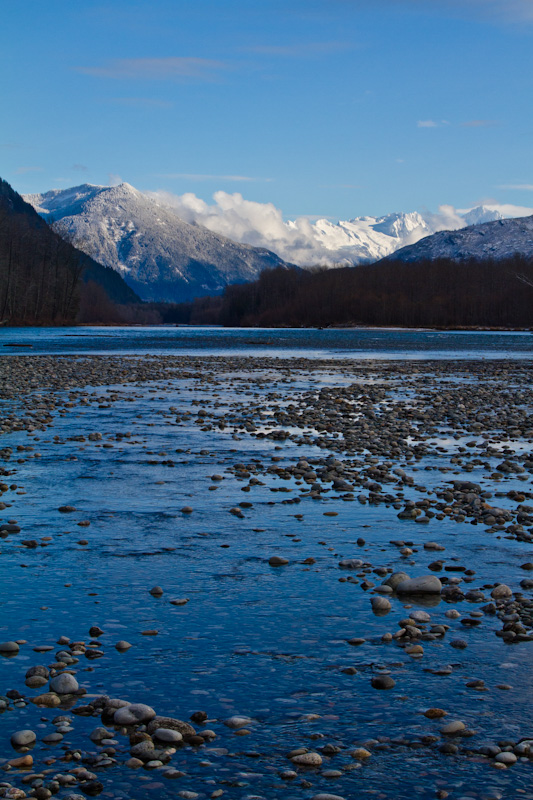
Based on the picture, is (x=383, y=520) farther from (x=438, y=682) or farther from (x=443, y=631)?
(x=438, y=682)

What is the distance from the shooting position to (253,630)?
24.8 feet

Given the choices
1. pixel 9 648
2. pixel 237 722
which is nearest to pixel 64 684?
pixel 9 648

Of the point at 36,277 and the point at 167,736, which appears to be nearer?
the point at 167,736

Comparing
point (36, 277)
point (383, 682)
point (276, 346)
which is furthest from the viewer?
point (36, 277)

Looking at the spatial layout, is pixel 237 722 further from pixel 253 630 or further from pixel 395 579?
pixel 395 579

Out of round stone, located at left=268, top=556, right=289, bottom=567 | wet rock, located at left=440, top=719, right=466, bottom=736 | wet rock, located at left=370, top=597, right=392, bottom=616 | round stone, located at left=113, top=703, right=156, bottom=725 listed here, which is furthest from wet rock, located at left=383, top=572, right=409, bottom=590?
round stone, located at left=113, top=703, right=156, bottom=725

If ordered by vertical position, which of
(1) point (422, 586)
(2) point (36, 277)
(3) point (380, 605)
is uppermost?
(2) point (36, 277)

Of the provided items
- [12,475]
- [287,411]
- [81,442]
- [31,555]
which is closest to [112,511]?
[31,555]

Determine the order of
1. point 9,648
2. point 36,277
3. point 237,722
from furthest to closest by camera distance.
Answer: point 36,277, point 9,648, point 237,722

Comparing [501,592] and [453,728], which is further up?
[501,592]

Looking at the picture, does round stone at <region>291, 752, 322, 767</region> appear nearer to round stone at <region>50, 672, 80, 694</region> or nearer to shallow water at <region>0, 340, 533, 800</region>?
shallow water at <region>0, 340, 533, 800</region>

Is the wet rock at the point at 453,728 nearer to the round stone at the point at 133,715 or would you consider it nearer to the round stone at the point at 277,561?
the round stone at the point at 133,715

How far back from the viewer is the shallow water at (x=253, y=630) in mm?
5281

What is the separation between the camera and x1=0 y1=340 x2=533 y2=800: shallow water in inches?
208
